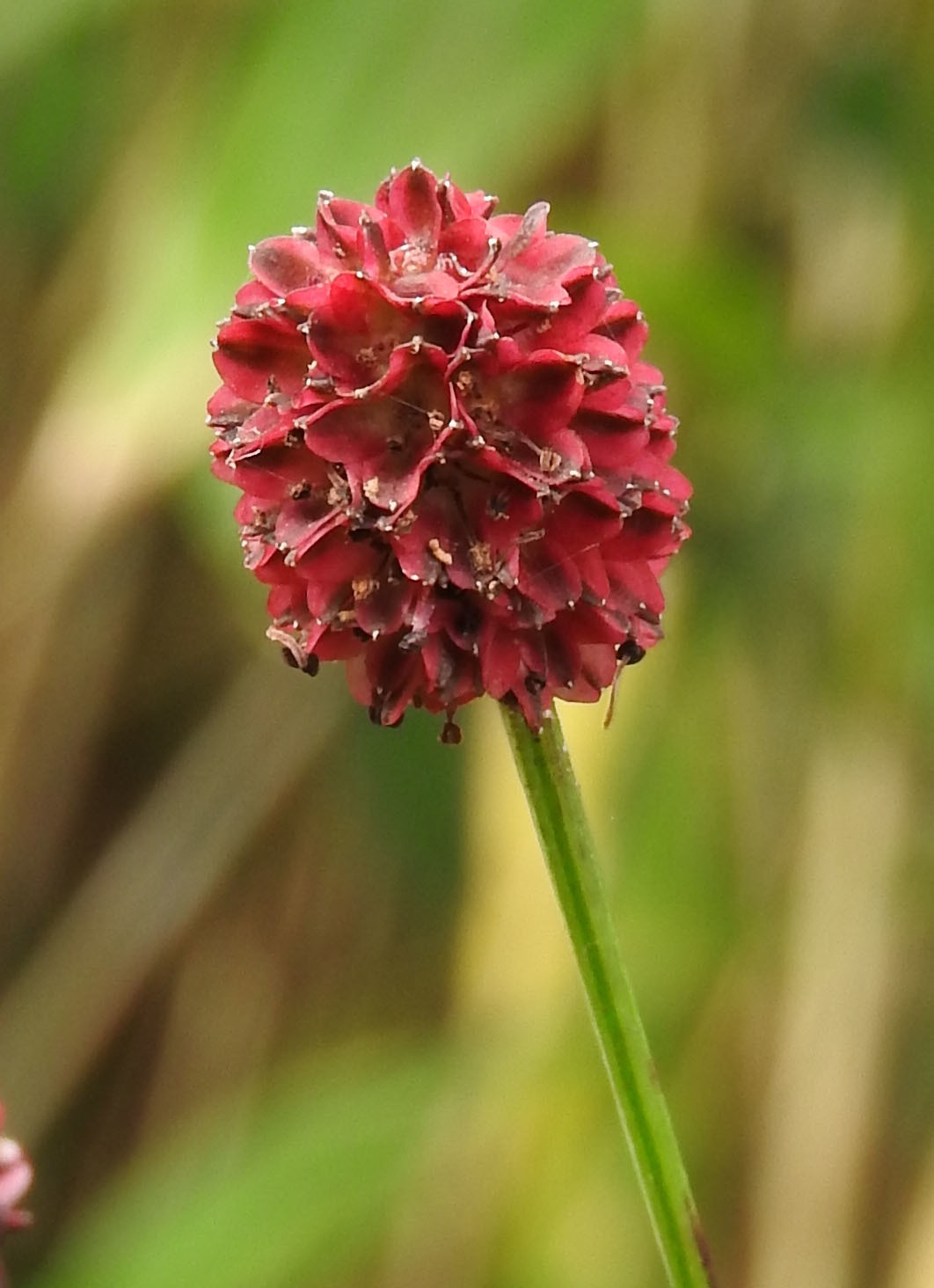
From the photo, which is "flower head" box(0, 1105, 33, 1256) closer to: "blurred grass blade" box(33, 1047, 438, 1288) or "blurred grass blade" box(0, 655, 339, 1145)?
"blurred grass blade" box(33, 1047, 438, 1288)

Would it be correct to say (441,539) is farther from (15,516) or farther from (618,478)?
(15,516)

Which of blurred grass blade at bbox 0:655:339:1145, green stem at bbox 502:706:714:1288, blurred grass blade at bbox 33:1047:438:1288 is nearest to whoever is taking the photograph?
green stem at bbox 502:706:714:1288

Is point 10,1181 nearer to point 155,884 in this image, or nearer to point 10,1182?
point 10,1182

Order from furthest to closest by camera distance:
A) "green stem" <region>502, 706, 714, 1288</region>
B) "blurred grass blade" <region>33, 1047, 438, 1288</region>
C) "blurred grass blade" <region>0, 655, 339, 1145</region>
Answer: "blurred grass blade" <region>0, 655, 339, 1145</region> < "blurred grass blade" <region>33, 1047, 438, 1288</region> < "green stem" <region>502, 706, 714, 1288</region>

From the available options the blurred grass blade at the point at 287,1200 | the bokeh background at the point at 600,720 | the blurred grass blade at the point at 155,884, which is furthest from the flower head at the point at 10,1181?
the blurred grass blade at the point at 155,884

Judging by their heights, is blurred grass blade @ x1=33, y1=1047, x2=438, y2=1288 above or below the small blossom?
below

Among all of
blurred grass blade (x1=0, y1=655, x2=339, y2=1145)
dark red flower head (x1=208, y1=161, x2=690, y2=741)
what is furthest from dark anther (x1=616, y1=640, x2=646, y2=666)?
blurred grass blade (x1=0, y1=655, x2=339, y2=1145)
